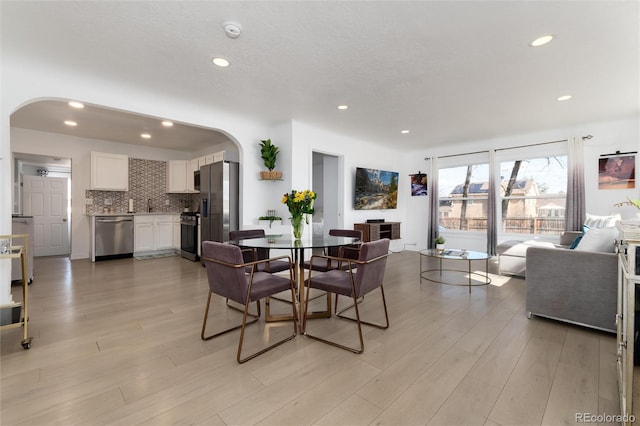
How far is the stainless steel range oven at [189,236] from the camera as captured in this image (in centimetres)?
567

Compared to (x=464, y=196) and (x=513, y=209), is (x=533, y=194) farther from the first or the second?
(x=464, y=196)

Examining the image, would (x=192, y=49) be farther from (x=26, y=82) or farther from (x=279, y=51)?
(x=26, y=82)

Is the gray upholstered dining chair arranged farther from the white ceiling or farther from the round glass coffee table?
the round glass coffee table

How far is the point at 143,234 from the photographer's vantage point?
6.20 metres

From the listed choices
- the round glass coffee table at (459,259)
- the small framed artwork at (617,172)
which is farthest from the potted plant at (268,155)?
the small framed artwork at (617,172)

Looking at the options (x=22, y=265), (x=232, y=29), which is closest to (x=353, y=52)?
(x=232, y=29)

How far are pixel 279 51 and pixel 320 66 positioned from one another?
0.46 meters

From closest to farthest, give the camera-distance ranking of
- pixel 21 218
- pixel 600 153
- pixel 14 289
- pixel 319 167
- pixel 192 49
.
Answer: pixel 192 49, pixel 14 289, pixel 21 218, pixel 600 153, pixel 319 167

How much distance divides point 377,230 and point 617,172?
13.2 ft

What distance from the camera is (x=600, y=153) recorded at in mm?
4691

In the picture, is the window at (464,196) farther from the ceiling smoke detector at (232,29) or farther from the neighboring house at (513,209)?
the ceiling smoke detector at (232,29)

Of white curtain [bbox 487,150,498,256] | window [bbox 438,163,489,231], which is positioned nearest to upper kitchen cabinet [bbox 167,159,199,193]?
window [bbox 438,163,489,231]

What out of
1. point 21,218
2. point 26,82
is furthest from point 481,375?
point 21,218

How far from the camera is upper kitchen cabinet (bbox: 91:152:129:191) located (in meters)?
5.73
